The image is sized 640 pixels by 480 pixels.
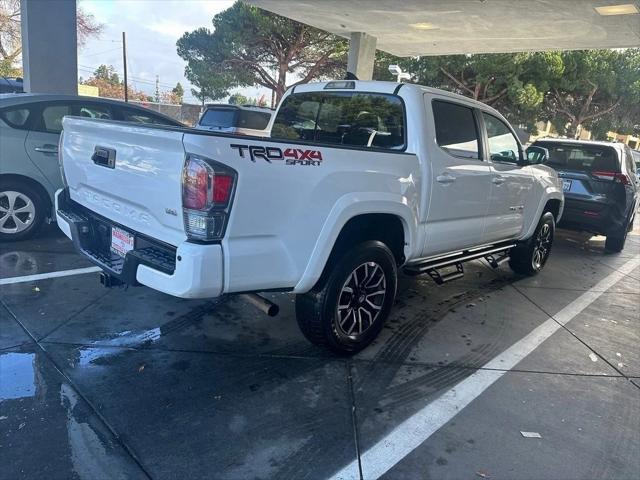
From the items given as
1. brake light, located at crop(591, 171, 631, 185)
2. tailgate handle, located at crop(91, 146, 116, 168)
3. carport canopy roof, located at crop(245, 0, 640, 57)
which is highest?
carport canopy roof, located at crop(245, 0, 640, 57)

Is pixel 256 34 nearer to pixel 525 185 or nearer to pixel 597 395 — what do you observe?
pixel 525 185

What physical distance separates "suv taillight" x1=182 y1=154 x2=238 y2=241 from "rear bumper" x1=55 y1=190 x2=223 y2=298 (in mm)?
89

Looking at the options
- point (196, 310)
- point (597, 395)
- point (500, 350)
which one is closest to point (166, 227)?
point (196, 310)

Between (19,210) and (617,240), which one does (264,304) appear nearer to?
(19,210)

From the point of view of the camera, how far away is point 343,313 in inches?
146

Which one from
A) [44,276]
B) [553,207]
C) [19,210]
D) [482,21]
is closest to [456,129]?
[553,207]

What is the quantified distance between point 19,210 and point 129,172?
11.4 ft

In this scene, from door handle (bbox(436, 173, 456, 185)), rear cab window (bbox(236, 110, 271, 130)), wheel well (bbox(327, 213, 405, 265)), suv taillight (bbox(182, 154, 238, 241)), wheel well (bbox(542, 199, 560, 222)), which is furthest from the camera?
rear cab window (bbox(236, 110, 271, 130))

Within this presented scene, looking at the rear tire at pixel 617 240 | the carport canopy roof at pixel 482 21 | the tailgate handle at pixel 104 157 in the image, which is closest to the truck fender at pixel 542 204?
the rear tire at pixel 617 240

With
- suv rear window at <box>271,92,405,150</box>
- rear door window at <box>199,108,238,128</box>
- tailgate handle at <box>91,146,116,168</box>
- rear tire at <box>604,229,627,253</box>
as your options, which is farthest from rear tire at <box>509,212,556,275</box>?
rear door window at <box>199,108,238,128</box>

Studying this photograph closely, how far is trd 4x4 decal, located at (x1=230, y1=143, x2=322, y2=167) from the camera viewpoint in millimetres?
2711

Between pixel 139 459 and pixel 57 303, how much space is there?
7.63 feet

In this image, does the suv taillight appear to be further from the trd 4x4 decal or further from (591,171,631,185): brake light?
(591,171,631,185): brake light

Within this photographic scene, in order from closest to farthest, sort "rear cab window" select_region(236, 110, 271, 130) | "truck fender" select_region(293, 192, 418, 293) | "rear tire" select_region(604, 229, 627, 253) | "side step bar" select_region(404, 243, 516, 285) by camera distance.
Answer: "truck fender" select_region(293, 192, 418, 293)
"side step bar" select_region(404, 243, 516, 285)
"rear tire" select_region(604, 229, 627, 253)
"rear cab window" select_region(236, 110, 271, 130)
